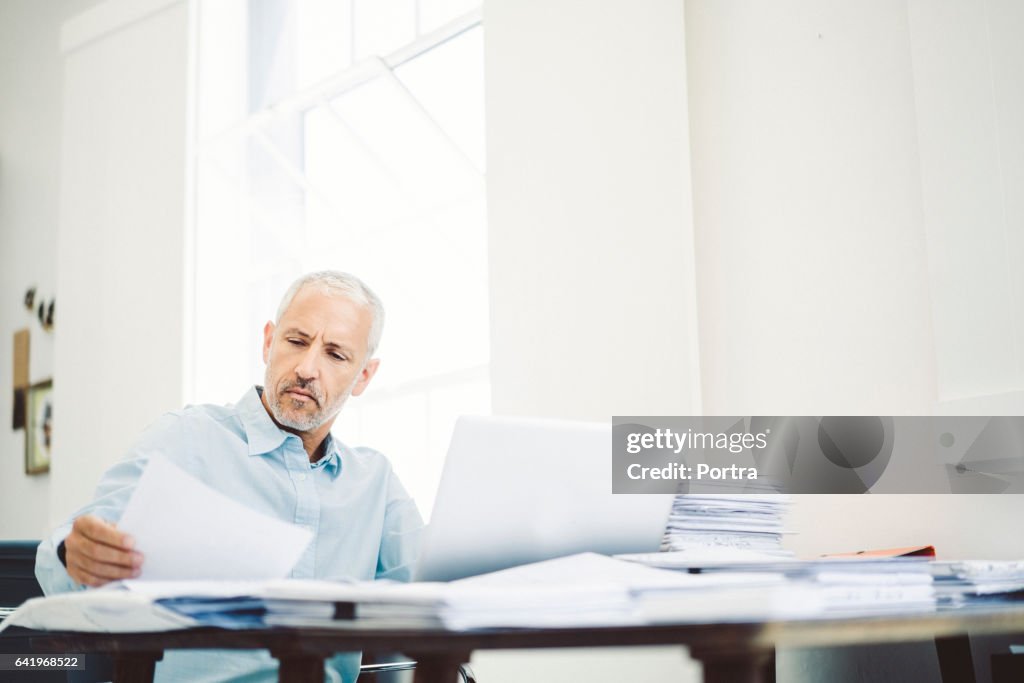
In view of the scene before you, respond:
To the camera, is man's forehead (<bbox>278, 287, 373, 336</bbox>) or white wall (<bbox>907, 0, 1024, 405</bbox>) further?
man's forehead (<bbox>278, 287, 373, 336</bbox>)

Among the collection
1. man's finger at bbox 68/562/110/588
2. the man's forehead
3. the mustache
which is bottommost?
man's finger at bbox 68/562/110/588

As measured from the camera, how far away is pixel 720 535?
1.24 metres

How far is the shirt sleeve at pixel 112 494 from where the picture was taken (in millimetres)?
1086

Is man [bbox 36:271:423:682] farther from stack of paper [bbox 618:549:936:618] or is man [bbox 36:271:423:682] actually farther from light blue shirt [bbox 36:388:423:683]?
stack of paper [bbox 618:549:936:618]

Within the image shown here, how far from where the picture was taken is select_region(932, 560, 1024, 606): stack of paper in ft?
→ 2.82

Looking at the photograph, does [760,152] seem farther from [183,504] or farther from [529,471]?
[183,504]

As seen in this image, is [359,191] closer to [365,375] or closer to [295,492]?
[365,375]

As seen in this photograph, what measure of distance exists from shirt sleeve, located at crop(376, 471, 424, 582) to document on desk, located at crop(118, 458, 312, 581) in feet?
2.68

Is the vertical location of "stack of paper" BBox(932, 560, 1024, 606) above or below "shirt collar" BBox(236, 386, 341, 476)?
below

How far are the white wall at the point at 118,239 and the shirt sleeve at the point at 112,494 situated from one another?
2018mm

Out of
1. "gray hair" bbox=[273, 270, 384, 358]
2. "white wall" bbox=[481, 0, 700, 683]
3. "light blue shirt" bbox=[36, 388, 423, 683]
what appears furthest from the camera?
"white wall" bbox=[481, 0, 700, 683]

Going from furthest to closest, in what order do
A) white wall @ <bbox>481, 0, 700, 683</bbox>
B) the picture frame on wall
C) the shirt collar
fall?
the picture frame on wall, white wall @ <bbox>481, 0, 700, 683</bbox>, the shirt collar

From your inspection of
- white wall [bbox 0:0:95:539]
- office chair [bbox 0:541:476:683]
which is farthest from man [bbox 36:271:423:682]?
white wall [bbox 0:0:95:539]

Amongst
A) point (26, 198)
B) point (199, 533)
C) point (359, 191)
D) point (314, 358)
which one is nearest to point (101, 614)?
point (199, 533)
